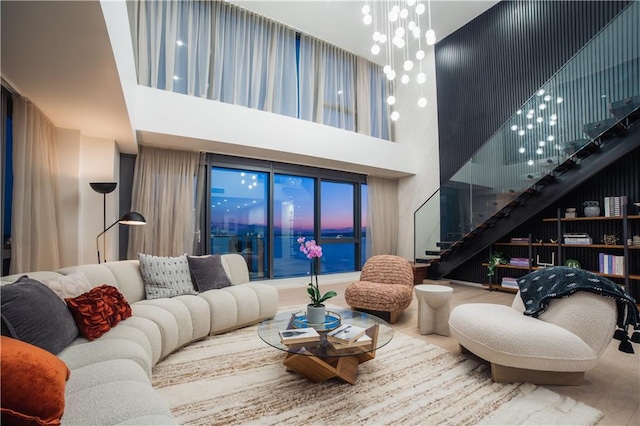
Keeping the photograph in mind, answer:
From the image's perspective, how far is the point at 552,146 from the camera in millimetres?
4293

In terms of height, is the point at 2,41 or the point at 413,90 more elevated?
the point at 413,90

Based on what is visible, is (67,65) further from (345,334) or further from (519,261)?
(519,261)

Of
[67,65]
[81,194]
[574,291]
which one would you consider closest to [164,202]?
[81,194]

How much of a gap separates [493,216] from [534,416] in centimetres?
366

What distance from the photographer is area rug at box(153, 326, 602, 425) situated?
1732 millimetres

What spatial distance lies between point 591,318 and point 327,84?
617 cm

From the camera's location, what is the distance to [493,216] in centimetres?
486

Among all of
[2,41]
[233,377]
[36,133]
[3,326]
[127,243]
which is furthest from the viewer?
[127,243]

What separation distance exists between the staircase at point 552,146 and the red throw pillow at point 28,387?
17.7ft

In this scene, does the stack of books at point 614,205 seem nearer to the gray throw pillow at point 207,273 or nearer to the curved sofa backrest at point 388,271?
the curved sofa backrest at point 388,271

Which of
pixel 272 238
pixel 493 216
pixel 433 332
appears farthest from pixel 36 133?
pixel 493 216

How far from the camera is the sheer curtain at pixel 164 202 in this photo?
4.66 meters

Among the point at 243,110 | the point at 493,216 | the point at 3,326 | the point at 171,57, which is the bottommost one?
the point at 3,326

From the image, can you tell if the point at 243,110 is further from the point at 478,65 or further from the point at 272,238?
the point at 478,65
